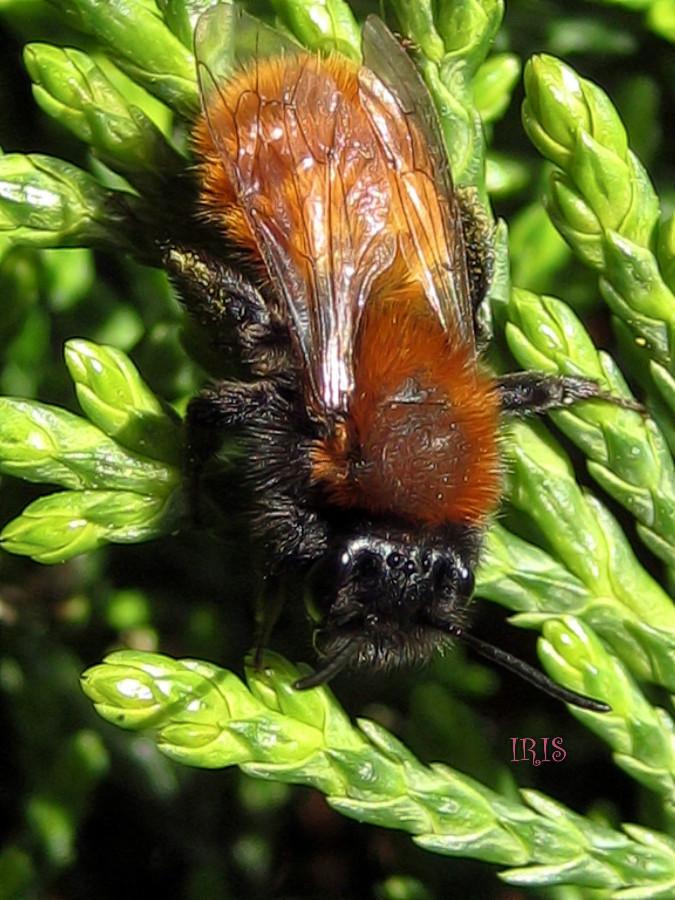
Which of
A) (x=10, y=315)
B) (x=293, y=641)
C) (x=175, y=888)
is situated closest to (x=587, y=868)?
(x=293, y=641)

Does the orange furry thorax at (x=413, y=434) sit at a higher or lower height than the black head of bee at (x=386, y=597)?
higher

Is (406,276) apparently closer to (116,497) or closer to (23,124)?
(116,497)

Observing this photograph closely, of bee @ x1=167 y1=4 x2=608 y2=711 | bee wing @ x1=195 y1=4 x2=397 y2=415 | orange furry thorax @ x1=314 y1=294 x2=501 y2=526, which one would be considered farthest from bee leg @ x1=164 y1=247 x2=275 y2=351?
orange furry thorax @ x1=314 y1=294 x2=501 y2=526

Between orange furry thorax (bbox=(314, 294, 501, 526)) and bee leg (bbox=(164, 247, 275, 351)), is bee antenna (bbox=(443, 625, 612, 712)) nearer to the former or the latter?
orange furry thorax (bbox=(314, 294, 501, 526))

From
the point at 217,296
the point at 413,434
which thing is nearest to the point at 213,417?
the point at 217,296

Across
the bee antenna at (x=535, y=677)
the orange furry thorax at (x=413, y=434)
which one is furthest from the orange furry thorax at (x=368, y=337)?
the bee antenna at (x=535, y=677)

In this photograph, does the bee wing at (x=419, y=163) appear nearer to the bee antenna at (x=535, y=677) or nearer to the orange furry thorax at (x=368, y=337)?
the orange furry thorax at (x=368, y=337)

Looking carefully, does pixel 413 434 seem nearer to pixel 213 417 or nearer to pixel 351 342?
pixel 351 342
